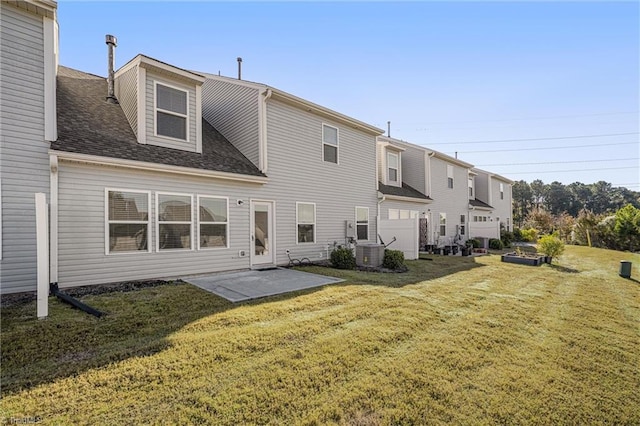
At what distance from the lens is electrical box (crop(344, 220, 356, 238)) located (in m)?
12.3

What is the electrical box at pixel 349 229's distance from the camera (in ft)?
40.2

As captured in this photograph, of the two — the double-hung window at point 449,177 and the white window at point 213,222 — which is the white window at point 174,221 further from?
the double-hung window at point 449,177

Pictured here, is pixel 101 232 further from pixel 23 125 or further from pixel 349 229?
pixel 349 229

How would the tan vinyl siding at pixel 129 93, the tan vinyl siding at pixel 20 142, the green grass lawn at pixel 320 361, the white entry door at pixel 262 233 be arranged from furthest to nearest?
the white entry door at pixel 262 233 → the tan vinyl siding at pixel 129 93 → the tan vinyl siding at pixel 20 142 → the green grass lawn at pixel 320 361

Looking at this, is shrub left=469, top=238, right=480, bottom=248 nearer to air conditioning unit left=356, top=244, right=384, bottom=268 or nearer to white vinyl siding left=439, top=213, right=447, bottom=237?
white vinyl siding left=439, top=213, right=447, bottom=237

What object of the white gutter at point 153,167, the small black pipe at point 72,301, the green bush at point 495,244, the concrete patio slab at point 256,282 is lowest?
the green bush at point 495,244

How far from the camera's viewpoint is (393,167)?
16.5 metres

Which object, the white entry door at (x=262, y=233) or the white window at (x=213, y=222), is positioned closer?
the white window at (x=213, y=222)

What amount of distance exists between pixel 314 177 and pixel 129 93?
242 inches

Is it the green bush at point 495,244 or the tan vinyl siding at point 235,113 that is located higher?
the tan vinyl siding at point 235,113

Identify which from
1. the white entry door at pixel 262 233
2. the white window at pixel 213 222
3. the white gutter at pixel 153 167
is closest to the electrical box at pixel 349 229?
the white entry door at pixel 262 233

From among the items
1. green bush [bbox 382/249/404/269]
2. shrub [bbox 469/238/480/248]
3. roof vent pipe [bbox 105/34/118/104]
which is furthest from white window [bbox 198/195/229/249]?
shrub [bbox 469/238/480/248]

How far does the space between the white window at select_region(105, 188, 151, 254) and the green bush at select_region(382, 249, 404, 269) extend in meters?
7.19

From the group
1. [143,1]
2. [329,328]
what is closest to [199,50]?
[143,1]
